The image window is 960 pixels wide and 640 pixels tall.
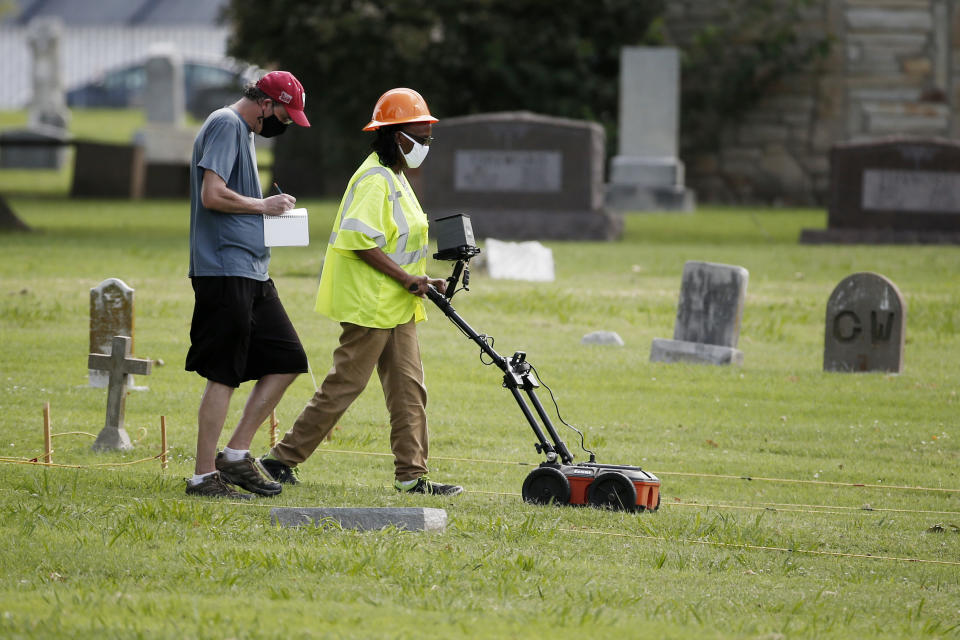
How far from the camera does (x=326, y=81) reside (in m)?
30.3

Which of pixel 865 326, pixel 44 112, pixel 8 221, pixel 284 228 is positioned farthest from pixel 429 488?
pixel 44 112

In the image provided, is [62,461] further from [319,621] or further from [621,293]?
[621,293]

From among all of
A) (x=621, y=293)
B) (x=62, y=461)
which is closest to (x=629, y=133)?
(x=621, y=293)

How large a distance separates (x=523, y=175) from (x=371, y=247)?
14.8 metres

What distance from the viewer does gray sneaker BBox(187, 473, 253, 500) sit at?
637 centimetres

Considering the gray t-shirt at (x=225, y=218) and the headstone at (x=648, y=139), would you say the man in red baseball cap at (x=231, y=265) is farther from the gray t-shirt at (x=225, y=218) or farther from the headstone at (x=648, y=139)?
the headstone at (x=648, y=139)

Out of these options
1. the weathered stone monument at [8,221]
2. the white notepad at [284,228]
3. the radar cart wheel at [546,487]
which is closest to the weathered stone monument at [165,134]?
the weathered stone monument at [8,221]

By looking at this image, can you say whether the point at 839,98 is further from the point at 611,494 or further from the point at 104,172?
the point at 611,494

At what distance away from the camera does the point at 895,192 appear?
20562 mm

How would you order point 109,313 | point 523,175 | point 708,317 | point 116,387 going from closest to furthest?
point 116,387, point 109,313, point 708,317, point 523,175

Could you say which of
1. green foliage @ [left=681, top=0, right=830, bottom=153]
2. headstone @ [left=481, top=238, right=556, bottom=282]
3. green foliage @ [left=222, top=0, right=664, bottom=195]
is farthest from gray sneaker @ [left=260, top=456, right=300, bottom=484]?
green foliage @ [left=681, top=0, right=830, bottom=153]

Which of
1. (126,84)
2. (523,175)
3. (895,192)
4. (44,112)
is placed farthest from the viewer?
(126,84)

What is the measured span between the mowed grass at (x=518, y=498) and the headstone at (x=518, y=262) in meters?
0.85

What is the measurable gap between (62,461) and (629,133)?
20739mm
